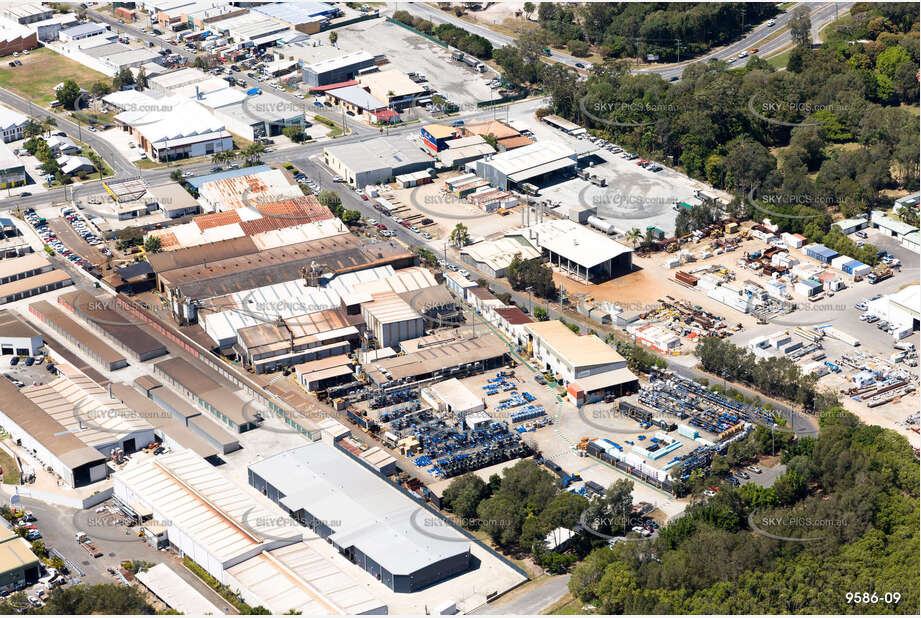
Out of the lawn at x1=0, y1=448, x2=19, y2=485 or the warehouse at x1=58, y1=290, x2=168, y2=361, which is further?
the warehouse at x1=58, y1=290, x2=168, y2=361

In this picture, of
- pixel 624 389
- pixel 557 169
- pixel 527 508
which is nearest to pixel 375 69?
pixel 557 169

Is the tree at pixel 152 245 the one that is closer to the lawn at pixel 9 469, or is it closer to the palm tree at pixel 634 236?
the lawn at pixel 9 469

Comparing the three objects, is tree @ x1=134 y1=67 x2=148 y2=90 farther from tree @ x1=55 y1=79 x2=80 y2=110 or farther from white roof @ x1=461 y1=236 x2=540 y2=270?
white roof @ x1=461 y1=236 x2=540 y2=270

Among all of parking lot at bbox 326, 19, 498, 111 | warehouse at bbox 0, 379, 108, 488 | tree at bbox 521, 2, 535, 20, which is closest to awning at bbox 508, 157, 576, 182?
parking lot at bbox 326, 19, 498, 111

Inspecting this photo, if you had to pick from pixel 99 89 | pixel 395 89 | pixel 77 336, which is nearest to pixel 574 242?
pixel 77 336

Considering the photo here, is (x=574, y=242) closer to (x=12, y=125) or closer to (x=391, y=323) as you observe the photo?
(x=391, y=323)

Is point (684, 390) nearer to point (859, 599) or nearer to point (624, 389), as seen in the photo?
point (624, 389)
